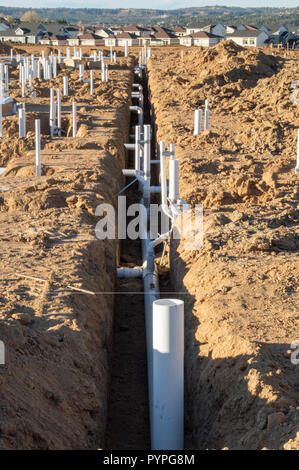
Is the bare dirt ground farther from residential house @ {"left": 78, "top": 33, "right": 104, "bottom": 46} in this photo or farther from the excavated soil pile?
residential house @ {"left": 78, "top": 33, "right": 104, "bottom": 46}

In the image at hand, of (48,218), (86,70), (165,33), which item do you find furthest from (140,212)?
(165,33)

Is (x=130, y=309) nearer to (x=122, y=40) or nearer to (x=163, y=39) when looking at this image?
(x=122, y=40)

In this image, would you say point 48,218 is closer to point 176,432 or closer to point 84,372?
point 84,372

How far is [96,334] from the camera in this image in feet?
27.3

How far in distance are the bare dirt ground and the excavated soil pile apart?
1.14 meters

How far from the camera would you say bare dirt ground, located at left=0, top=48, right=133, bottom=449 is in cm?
613

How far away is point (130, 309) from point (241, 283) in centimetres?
291

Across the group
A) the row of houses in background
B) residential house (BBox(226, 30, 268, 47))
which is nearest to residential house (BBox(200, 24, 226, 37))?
the row of houses in background

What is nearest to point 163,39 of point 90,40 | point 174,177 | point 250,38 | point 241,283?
point 90,40

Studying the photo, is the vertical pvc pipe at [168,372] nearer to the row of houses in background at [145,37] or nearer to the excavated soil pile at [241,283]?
the excavated soil pile at [241,283]

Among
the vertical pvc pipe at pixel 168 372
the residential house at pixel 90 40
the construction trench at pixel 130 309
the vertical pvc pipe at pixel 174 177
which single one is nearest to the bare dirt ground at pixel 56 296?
the construction trench at pixel 130 309

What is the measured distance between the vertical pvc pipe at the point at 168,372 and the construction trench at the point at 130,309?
0.34 ft

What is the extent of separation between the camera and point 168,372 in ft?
20.9

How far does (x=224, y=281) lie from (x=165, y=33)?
8869 cm
